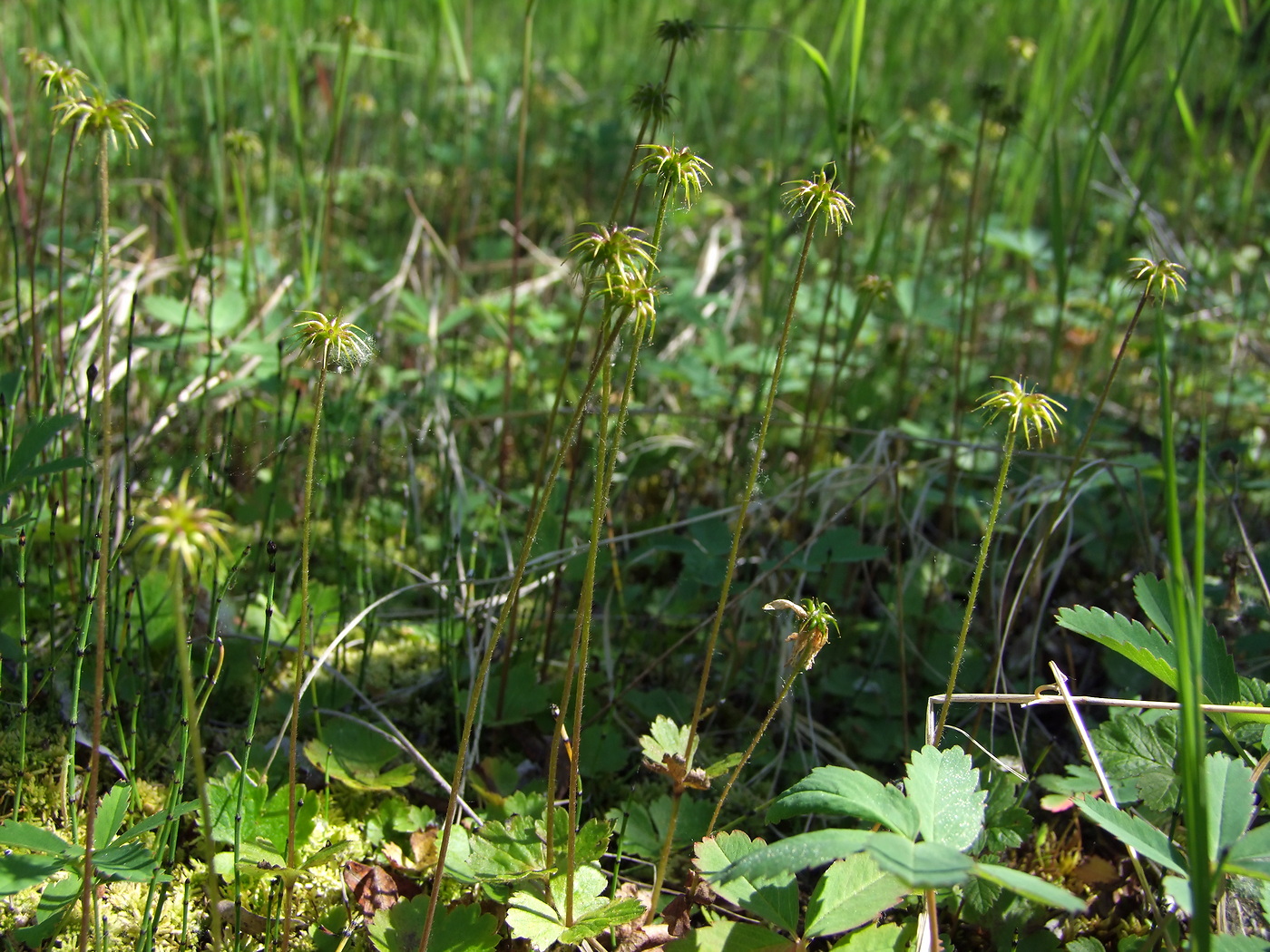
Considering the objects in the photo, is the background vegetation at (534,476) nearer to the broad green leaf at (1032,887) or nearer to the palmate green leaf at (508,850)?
the palmate green leaf at (508,850)

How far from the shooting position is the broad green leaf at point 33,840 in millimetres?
1210

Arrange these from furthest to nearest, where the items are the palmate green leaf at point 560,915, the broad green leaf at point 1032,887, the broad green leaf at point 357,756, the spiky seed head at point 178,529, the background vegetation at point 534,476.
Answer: the broad green leaf at point 357,756
the background vegetation at point 534,476
the palmate green leaf at point 560,915
the broad green leaf at point 1032,887
the spiky seed head at point 178,529

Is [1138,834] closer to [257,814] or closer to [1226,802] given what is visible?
[1226,802]

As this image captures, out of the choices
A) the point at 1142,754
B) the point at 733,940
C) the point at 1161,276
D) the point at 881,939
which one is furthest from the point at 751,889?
→ the point at 1161,276

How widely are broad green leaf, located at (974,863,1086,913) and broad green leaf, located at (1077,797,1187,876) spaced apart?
0.15 m

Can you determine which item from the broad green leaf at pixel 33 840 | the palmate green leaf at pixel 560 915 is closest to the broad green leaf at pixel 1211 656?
the palmate green leaf at pixel 560 915

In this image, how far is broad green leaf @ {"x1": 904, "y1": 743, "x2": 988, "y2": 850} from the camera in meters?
1.15

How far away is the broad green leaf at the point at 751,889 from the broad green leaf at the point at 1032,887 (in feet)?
0.96

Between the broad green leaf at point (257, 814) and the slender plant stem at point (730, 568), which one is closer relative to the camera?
the slender plant stem at point (730, 568)

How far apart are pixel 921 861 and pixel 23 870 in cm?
111

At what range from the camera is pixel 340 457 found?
234 cm

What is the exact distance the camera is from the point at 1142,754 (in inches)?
61.0

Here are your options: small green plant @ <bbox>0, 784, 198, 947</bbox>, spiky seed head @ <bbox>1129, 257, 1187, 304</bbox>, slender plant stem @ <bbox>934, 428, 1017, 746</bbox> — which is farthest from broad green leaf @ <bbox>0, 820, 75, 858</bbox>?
spiky seed head @ <bbox>1129, 257, 1187, 304</bbox>

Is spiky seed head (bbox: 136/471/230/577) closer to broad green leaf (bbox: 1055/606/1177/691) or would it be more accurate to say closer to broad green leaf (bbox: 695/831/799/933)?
broad green leaf (bbox: 695/831/799/933)
